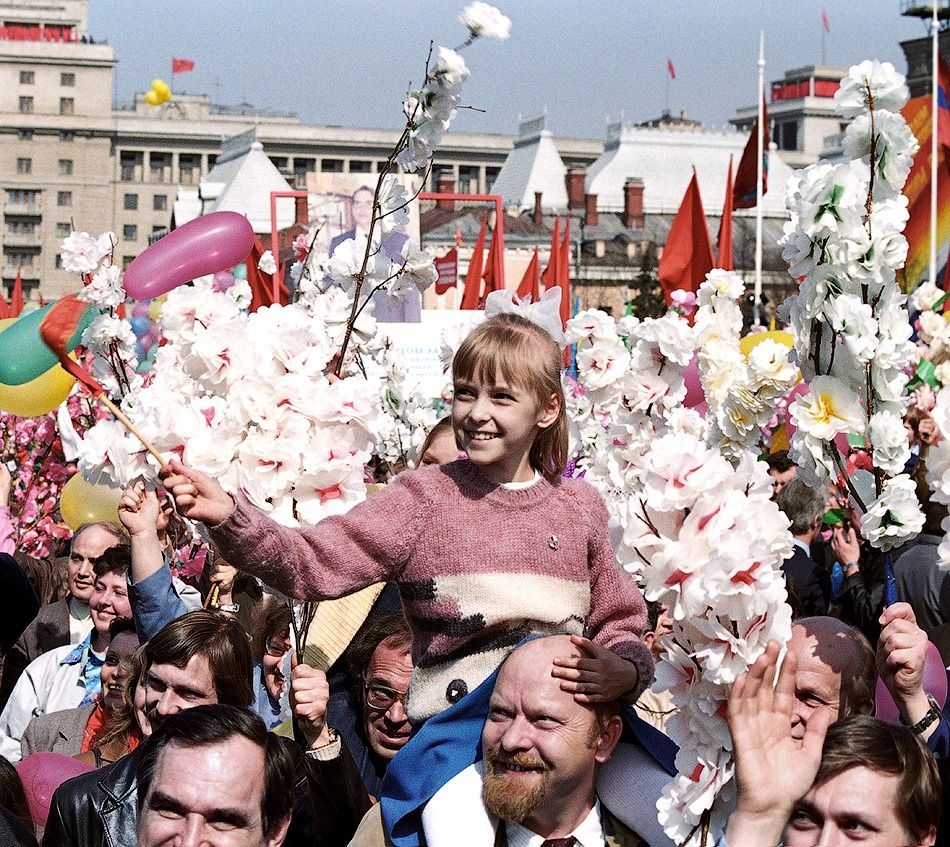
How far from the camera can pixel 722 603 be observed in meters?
2.90

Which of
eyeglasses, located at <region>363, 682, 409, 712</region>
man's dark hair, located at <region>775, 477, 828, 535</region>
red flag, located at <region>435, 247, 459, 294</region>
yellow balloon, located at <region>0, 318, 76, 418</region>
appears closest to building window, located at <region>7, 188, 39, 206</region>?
red flag, located at <region>435, 247, 459, 294</region>

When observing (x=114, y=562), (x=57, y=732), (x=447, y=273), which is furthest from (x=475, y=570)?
(x=447, y=273)

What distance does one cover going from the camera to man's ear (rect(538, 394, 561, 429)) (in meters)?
3.75

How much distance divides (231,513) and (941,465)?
139 centimetres

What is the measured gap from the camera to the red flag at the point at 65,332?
3629 mm

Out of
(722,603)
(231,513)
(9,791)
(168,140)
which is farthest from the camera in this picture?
(168,140)

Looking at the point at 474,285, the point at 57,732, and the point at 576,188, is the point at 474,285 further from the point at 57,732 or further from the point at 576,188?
the point at 576,188

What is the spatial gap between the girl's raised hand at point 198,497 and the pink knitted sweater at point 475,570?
32 cm

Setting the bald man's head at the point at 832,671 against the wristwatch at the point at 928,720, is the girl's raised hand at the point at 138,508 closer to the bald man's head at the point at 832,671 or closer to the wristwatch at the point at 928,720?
the bald man's head at the point at 832,671

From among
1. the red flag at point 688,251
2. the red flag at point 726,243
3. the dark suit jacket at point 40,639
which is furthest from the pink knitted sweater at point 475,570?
the red flag at point 726,243

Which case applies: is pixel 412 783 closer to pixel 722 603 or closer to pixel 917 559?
pixel 722 603

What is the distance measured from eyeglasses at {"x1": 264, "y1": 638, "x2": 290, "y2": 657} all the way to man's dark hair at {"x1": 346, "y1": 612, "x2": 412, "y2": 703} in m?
0.37

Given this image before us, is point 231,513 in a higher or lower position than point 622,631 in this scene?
higher

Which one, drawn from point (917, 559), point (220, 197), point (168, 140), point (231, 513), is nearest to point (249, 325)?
point (231, 513)
